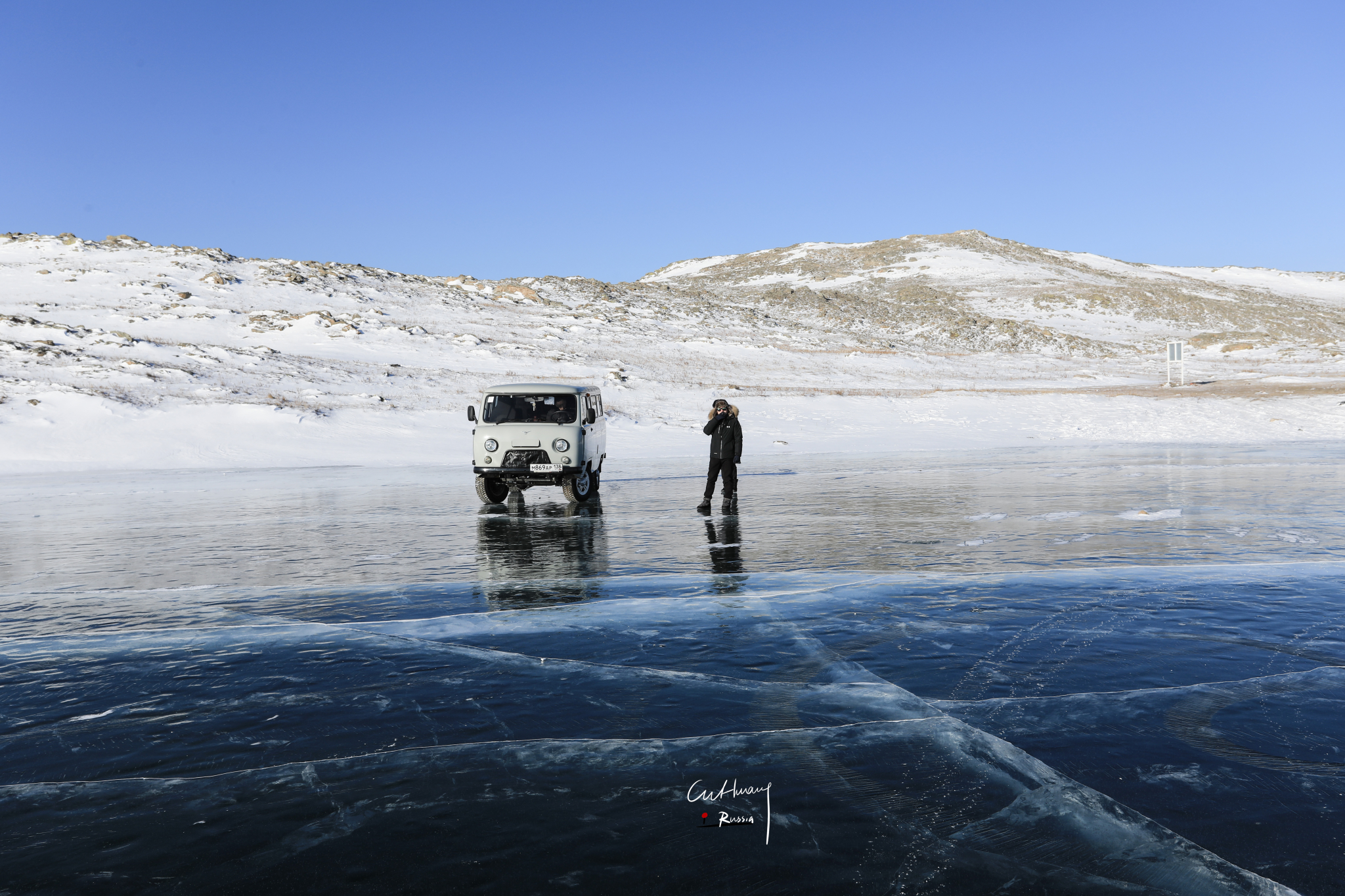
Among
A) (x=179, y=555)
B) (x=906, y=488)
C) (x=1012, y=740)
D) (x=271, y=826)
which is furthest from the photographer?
(x=906, y=488)

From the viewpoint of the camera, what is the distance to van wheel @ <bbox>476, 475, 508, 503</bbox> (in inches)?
631

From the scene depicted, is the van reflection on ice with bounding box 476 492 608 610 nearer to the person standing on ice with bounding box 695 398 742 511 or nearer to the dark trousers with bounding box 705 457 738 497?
the dark trousers with bounding box 705 457 738 497

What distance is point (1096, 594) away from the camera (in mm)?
8031

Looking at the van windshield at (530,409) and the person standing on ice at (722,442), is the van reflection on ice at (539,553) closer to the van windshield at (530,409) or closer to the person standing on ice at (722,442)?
the van windshield at (530,409)

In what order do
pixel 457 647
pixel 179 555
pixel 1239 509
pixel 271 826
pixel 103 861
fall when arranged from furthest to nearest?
pixel 1239 509
pixel 179 555
pixel 457 647
pixel 271 826
pixel 103 861

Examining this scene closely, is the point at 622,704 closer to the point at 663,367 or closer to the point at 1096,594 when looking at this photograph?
the point at 1096,594

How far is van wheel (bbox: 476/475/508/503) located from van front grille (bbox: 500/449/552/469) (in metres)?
0.65

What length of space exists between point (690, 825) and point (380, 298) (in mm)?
66175

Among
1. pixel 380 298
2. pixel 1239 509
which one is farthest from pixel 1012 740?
pixel 380 298

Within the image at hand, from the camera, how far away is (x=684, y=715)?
16.8 feet

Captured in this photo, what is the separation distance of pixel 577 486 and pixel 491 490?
59.1 inches

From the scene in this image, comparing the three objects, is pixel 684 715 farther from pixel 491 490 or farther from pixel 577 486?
pixel 491 490

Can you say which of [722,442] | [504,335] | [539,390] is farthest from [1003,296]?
[722,442]

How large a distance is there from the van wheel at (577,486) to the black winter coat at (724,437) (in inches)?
88.5
